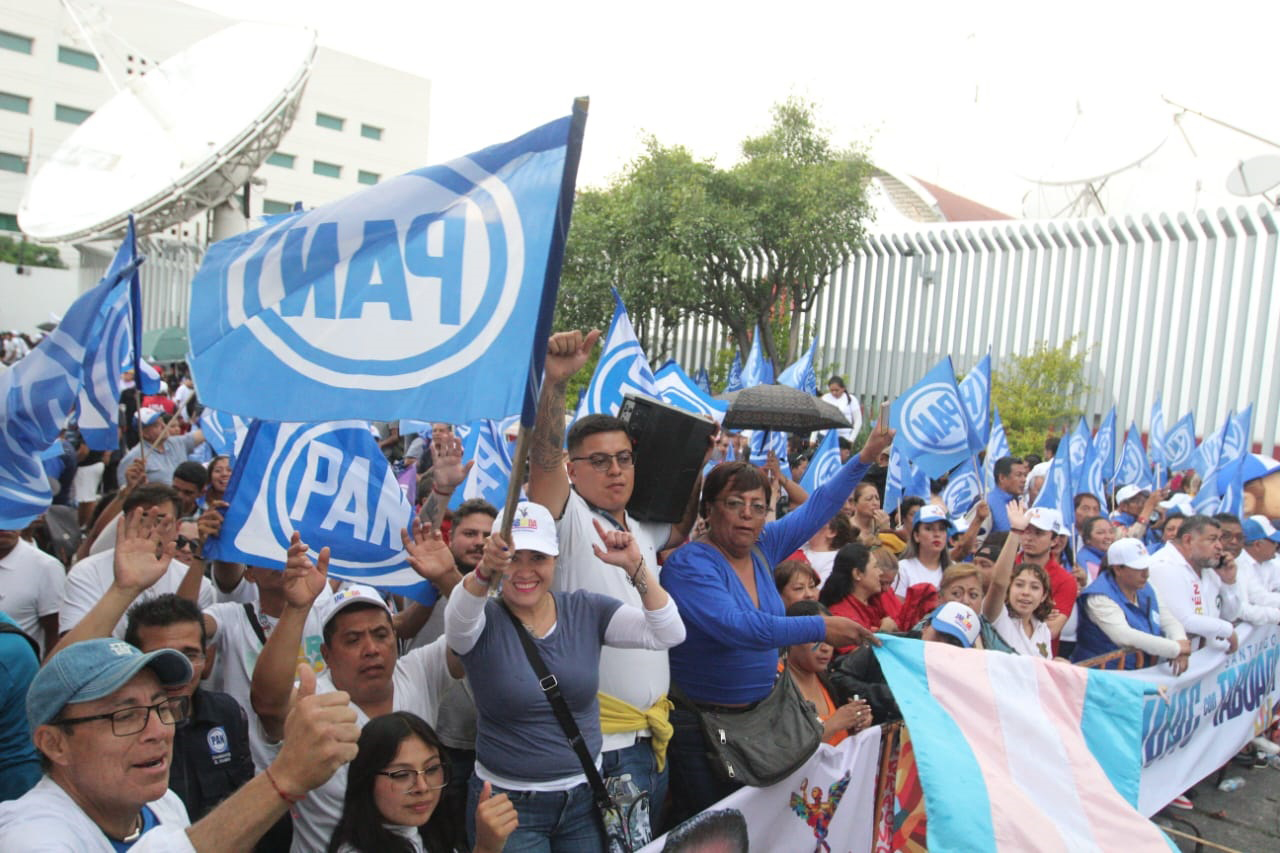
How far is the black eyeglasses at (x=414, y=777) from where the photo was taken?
2.72 m

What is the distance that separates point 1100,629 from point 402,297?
196 inches

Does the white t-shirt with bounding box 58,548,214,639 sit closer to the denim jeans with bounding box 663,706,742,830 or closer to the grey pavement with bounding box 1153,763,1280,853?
the denim jeans with bounding box 663,706,742,830

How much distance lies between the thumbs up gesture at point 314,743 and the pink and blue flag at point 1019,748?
6.81 ft

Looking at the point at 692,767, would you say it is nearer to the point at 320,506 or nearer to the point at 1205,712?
the point at 320,506

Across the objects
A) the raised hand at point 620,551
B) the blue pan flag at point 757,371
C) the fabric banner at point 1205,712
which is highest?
the blue pan flag at point 757,371

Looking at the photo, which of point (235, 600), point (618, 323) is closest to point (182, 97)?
point (618, 323)

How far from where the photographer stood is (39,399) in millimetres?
4867

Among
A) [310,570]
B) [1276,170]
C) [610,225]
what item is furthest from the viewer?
[610,225]

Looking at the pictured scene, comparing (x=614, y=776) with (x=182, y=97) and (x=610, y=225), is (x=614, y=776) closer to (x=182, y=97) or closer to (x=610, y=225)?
(x=610, y=225)

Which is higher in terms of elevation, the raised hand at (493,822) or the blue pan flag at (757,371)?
the blue pan flag at (757,371)

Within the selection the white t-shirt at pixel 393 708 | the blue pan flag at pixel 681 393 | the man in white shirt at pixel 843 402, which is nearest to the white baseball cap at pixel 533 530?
the white t-shirt at pixel 393 708

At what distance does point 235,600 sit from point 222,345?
2068 mm

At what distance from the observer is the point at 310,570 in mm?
3047

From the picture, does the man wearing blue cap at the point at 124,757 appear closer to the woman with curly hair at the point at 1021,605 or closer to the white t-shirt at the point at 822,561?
the woman with curly hair at the point at 1021,605
